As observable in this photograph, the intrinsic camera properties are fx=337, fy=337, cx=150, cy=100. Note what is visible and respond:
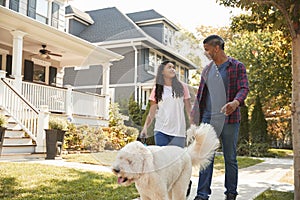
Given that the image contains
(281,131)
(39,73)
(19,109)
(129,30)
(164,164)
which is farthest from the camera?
(281,131)

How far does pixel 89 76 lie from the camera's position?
205 cm

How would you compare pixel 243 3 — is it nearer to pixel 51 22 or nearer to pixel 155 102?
pixel 155 102

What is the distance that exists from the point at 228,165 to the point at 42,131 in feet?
19.4

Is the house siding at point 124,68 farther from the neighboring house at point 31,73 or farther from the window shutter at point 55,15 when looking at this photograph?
the window shutter at point 55,15

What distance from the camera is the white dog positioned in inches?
74.5

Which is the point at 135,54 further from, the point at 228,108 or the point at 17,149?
the point at 17,149

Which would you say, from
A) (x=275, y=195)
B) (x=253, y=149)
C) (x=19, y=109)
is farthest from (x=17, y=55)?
(x=253, y=149)

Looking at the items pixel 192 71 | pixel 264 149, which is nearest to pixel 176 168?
pixel 192 71

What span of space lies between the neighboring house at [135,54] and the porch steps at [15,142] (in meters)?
5.93

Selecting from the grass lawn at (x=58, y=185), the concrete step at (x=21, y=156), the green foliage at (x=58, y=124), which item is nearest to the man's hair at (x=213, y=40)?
the grass lawn at (x=58, y=185)

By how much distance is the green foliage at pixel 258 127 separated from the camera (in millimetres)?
13023

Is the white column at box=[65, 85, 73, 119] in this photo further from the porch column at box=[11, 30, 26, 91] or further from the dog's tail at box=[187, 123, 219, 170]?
the porch column at box=[11, 30, 26, 91]

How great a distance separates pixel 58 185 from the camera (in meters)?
4.41

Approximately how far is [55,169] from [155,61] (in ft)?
14.0
